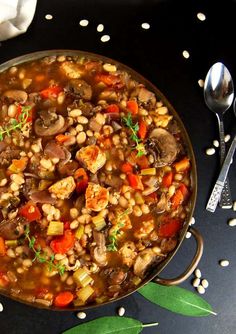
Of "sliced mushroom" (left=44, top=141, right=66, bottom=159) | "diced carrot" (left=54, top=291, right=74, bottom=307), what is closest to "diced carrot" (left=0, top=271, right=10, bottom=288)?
"diced carrot" (left=54, top=291, right=74, bottom=307)

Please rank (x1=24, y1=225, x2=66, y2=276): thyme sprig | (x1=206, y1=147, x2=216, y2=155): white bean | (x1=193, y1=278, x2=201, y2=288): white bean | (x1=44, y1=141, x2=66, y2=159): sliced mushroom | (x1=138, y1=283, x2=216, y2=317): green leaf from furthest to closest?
(x1=206, y1=147, x2=216, y2=155): white bean, (x1=193, y1=278, x2=201, y2=288): white bean, (x1=138, y1=283, x2=216, y2=317): green leaf, (x1=44, y1=141, x2=66, y2=159): sliced mushroom, (x1=24, y1=225, x2=66, y2=276): thyme sprig

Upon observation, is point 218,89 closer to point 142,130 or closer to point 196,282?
point 142,130

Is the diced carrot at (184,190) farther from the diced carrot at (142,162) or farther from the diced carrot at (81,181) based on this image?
the diced carrot at (81,181)

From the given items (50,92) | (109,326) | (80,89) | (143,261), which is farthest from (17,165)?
(109,326)

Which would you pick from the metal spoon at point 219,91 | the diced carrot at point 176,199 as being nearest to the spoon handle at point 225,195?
the metal spoon at point 219,91

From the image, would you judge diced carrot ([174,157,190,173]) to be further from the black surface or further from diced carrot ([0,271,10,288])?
diced carrot ([0,271,10,288])

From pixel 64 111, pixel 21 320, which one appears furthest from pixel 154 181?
pixel 21 320

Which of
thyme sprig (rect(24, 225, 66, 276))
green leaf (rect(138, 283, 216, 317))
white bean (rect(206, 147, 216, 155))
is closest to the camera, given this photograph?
thyme sprig (rect(24, 225, 66, 276))
